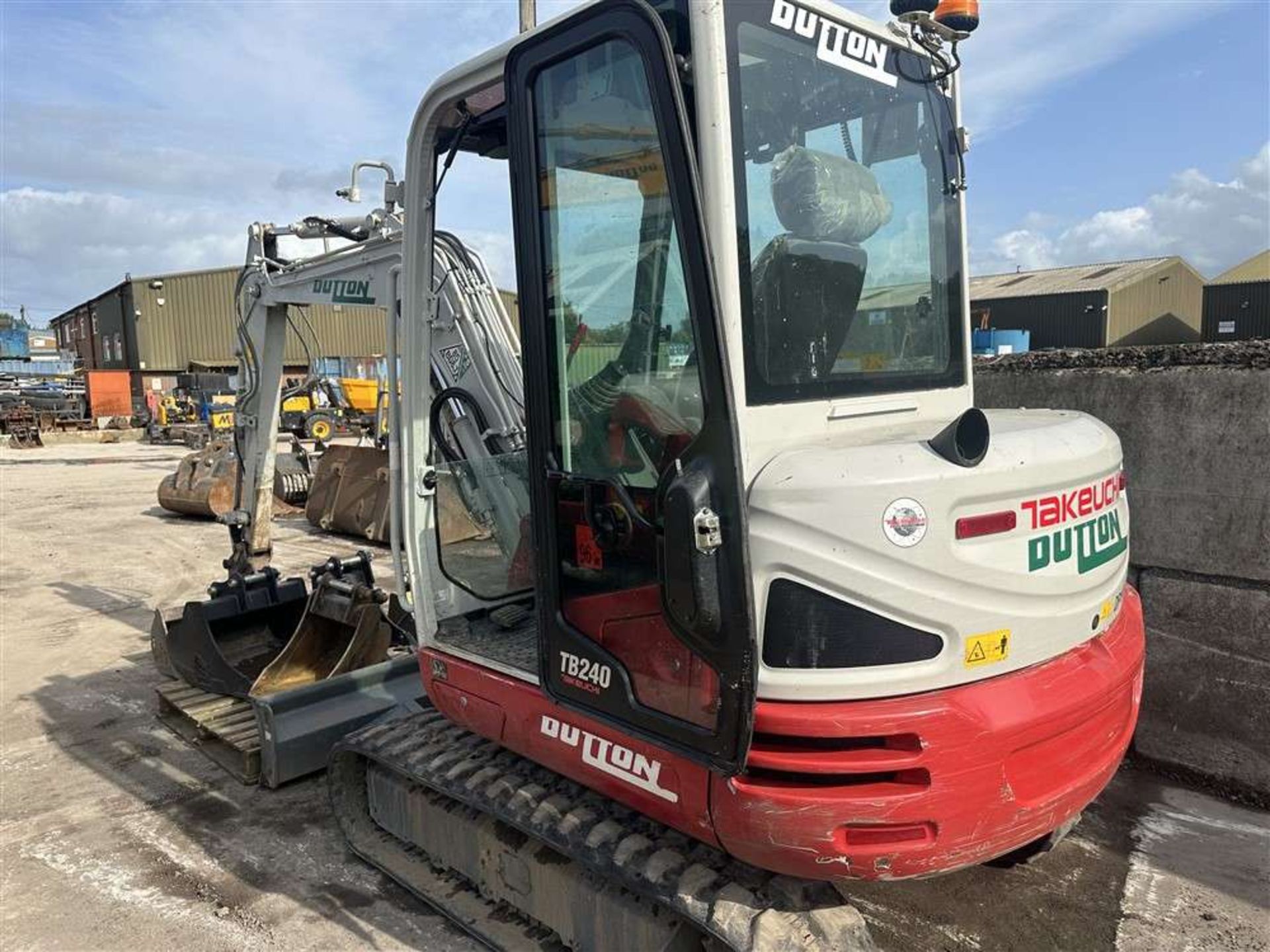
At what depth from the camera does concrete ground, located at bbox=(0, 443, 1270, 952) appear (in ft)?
10.2

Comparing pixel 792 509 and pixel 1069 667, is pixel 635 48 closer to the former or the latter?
pixel 792 509

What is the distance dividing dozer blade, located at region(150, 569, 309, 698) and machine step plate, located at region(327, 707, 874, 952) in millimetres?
1823

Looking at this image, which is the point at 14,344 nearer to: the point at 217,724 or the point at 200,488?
the point at 200,488

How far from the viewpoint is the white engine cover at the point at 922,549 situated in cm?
198

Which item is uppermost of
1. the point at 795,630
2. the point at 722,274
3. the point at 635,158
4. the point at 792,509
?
the point at 635,158

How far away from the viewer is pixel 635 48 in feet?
6.89

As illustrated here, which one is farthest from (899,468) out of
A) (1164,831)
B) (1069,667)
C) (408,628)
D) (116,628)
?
(116,628)

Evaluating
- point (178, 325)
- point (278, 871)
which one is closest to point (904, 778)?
point (278, 871)

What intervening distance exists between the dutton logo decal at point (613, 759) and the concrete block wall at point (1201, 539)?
3.09 metres

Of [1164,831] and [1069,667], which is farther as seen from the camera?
[1164,831]

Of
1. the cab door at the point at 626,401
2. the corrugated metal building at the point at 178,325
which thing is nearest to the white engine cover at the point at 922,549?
the cab door at the point at 626,401

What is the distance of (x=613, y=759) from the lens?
2.45 meters

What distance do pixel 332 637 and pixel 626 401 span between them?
342 cm

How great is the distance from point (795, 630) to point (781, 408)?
0.54 metres
